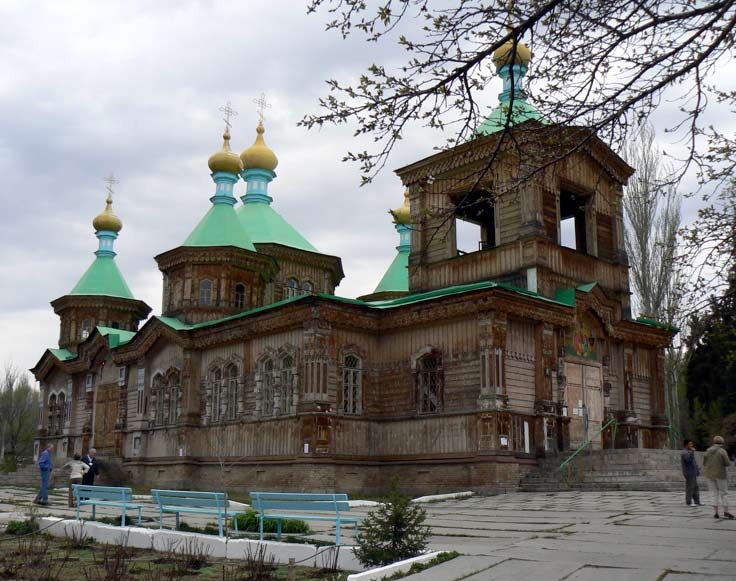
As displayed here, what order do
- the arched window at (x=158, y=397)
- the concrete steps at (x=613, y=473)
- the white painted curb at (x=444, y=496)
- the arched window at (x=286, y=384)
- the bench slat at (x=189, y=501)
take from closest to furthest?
the bench slat at (x=189, y=501) → the white painted curb at (x=444, y=496) → the concrete steps at (x=613, y=473) → the arched window at (x=286, y=384) → the arched window at (x=158, y=397)

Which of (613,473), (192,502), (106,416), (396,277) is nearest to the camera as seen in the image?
(192,502)

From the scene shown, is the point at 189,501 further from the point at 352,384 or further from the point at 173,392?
the point at 173,392

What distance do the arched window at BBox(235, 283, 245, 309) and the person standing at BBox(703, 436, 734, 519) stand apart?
18.9 m

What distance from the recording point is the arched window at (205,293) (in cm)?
2839

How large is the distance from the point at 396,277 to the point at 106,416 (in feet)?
43.8

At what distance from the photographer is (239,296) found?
95.5ft

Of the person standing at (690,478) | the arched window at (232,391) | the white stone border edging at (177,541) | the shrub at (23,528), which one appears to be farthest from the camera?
the arched window at (232,391)

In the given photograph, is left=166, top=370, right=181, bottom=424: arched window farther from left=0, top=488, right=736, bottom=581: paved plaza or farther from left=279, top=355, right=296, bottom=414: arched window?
left=0, top=488, right=736, bottom=581: paved plaza

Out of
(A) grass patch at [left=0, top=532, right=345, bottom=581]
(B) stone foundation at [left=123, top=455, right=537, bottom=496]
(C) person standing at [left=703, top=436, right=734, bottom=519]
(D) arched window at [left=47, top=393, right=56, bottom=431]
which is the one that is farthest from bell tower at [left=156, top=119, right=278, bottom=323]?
(C) person standing at [left=703, top=436, right=734, bottom=519]

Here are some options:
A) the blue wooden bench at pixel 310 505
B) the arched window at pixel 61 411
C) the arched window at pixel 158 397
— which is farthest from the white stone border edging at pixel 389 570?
the arched window at pixel 61 411

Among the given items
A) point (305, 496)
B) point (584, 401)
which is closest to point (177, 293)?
point (584, 401)

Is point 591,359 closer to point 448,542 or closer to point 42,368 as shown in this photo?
point 448,542

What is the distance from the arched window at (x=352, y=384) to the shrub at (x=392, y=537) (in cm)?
1236

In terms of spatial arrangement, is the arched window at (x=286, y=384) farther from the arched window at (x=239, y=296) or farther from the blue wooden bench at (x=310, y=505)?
the blue wooden bench at (x=310, y=505)
